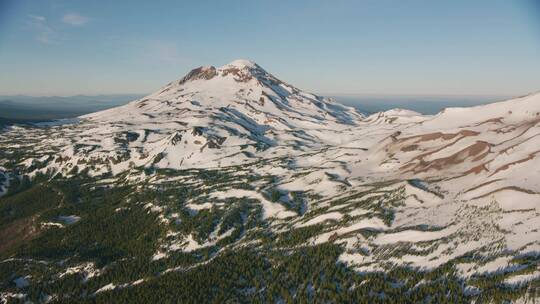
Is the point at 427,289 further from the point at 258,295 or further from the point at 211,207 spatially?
the point at 211,207

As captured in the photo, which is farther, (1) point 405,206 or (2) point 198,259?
(2) point 198,259

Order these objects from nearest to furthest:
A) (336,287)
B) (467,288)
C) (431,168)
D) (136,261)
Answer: (467,288), (336,287), (136,261), (431,168)

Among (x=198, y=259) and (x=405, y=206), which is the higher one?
(x=405, y=206)

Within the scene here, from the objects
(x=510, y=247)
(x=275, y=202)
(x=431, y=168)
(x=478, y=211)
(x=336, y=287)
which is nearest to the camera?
(x=510, y=247)

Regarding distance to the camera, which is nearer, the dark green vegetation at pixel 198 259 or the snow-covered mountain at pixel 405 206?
the dark green vegetation at pixel 198 259

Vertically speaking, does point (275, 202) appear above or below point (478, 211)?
below

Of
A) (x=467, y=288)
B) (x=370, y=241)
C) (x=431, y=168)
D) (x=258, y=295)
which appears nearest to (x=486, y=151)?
(x=431, y=168)

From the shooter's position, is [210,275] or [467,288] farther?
[210,275]

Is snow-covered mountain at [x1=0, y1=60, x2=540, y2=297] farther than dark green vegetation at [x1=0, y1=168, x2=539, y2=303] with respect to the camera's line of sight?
Yes
